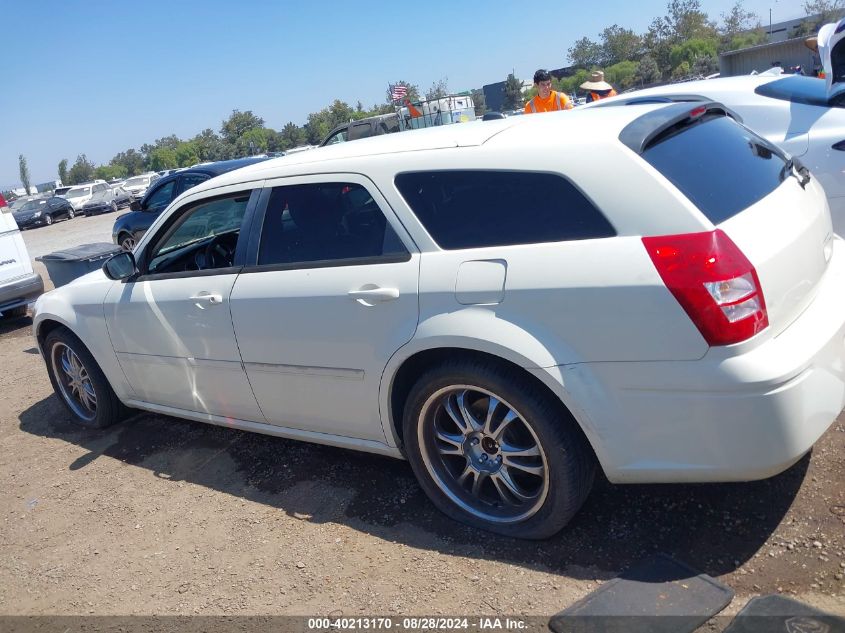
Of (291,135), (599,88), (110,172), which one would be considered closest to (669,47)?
(291,135)

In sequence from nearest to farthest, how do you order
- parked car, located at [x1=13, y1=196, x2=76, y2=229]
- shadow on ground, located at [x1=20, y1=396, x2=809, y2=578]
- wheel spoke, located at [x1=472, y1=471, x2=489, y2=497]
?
shadow on ground, located at [x1=20, y1=396, x2=809, y2=578], wheel spoke, located at [x1=472, y1=471, x2=489, y2=497], parked car, located at [x1=13, y1=196, x2=76, y2=229]

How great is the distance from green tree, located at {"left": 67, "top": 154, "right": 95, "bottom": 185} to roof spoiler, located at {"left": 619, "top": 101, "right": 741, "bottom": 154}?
103 meters

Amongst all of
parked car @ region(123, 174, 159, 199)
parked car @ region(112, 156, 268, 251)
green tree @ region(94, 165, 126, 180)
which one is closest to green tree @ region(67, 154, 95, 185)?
green tree @ region(94, 165, 126, 180)

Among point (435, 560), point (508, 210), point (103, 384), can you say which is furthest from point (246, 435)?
point (508, 210)

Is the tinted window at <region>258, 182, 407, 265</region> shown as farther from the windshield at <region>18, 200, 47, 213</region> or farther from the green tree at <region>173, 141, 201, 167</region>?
the green tree at <region>173, 141, 201, 167</region>

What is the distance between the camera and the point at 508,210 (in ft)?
9.78

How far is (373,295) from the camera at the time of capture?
10.6ft

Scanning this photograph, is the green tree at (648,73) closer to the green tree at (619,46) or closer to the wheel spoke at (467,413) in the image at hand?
the green tree at (619,46)

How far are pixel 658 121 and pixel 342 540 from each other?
7.66 feet

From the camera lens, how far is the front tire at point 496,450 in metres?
2.91

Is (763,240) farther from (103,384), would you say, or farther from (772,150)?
(103,384)

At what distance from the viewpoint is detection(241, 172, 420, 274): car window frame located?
10.6 ft

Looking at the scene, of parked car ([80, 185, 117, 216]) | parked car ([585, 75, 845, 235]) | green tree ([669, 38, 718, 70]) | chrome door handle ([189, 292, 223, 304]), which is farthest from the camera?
green tree ([669, 38, 718, 70])

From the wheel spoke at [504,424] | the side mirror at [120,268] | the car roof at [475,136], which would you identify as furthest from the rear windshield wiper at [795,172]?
the side mirror at [120,268]
